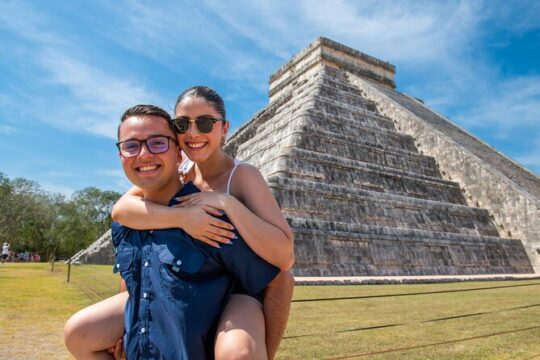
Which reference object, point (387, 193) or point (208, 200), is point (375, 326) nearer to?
point (208, 200)

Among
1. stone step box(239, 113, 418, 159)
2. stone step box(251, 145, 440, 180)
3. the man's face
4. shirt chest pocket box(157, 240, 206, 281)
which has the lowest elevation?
shirt chest pocket box(157, 240, 206, 281)

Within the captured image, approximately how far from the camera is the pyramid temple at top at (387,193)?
32.7ft

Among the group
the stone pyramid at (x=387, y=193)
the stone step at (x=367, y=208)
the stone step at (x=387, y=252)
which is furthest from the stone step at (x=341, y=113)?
the stone step at (x=387, y=252)

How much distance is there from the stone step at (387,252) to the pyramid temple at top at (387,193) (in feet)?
0.08

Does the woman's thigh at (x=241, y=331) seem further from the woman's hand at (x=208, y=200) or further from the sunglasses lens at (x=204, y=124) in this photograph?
the sunglasses lens at (x=204, y=124)

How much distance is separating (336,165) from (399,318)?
792cm

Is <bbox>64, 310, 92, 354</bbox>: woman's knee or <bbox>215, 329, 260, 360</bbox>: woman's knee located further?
<bbox>64, 310, 92, 354</bbox>: woman's knee

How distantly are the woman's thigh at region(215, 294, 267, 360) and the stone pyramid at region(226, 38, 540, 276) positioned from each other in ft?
24.2

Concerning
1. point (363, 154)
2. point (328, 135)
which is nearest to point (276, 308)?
point (328, 135)

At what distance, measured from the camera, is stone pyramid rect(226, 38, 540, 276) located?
32.7 feet

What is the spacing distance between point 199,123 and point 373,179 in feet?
38.3

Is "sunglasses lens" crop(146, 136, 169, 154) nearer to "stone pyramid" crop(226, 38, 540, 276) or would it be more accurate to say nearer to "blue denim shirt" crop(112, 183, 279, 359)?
"blue denim shirt" crop(112, 183, 279, 359)

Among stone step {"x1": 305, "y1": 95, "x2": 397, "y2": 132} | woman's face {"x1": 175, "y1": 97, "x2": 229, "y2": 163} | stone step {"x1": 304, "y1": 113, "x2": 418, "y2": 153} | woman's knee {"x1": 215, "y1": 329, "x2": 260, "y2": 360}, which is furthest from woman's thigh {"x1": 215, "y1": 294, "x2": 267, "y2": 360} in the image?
stone step {"x1": 305, "y1": 95, "x2": 397, "y2": 132}

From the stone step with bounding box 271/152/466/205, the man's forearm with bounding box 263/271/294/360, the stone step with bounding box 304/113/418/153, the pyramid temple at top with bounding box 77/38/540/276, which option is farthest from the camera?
the stone step with bounding box 304/113/418/153
